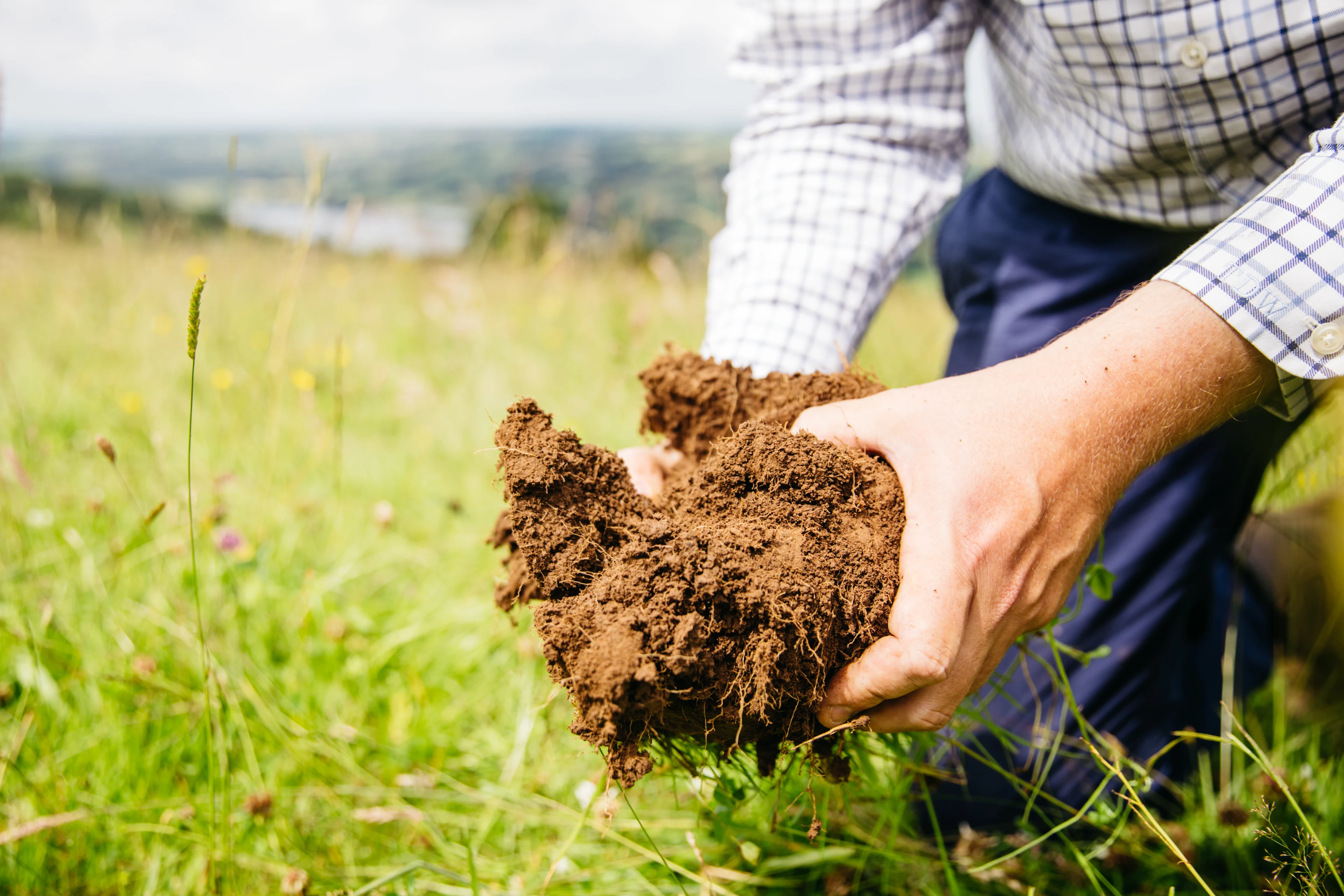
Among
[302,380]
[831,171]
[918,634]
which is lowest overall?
[302,380]

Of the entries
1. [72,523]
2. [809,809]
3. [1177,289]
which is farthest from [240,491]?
[1177,289]

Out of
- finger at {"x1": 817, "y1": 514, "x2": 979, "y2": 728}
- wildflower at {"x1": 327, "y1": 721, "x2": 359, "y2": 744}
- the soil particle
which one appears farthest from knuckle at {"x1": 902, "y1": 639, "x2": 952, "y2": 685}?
wildflower at {"x1": 327, "y1": 721, "x2": 359, "y2": 744}

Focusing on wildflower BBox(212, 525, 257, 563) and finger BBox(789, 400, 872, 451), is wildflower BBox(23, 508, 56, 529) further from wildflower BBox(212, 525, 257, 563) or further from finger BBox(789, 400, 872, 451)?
finger BBox(789, 400, 872, 451)

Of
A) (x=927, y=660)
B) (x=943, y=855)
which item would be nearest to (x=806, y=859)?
(x=943, y=855)

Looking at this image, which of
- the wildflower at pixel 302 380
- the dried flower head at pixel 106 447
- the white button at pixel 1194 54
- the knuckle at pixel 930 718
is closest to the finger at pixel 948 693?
the knuckle at pixel 930 718

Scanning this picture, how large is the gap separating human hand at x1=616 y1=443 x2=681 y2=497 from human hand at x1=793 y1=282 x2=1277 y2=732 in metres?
0.31

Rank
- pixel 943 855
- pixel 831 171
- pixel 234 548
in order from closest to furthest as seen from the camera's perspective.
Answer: pixel 943 855 → pixel 831 171 → pixel 234 548

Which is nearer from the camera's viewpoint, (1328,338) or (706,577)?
(706,577)

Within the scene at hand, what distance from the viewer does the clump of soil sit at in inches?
33.3

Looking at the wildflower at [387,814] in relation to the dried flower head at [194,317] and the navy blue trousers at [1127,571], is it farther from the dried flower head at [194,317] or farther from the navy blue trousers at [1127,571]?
the navy blue trousers at [1127,571]

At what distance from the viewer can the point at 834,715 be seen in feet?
3.11

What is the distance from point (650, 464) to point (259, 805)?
1000 millimetres

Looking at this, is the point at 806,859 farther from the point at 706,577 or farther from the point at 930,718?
the point at 706,577

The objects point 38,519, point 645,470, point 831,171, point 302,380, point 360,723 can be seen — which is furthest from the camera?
point 302,380
